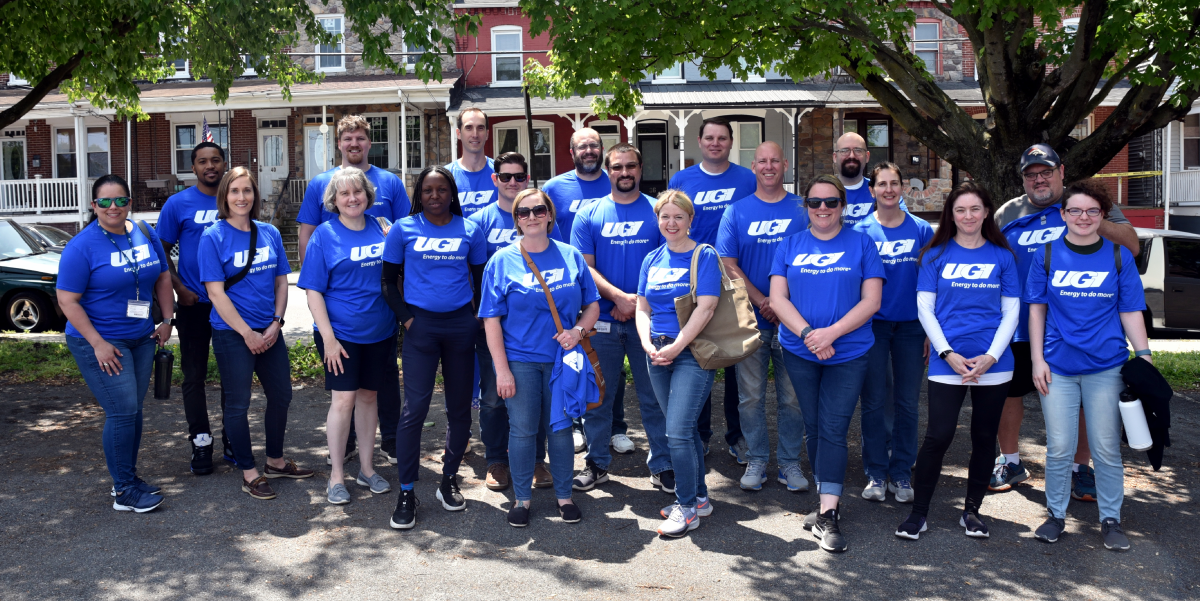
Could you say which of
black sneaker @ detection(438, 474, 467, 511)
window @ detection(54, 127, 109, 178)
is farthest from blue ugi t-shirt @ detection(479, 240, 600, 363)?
window @ detection(54, 127, 109, 178)

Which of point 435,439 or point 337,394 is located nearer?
point 337,394

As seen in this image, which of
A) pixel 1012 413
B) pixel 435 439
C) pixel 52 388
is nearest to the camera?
pixel 1012 413

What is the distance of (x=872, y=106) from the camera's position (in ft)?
76.9

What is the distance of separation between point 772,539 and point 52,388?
23.7 ft

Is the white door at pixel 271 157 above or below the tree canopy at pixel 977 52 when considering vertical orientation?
above

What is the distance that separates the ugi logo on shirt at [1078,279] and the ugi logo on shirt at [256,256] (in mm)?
4404

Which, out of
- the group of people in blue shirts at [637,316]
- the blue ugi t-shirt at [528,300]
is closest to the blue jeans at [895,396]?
the group of people in blue shirts at [637,316]

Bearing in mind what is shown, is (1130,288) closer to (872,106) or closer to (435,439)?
(435,439)

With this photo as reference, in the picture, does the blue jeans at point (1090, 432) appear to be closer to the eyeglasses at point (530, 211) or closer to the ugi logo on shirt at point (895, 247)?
the ugi logo on shirt at point (895, 247)

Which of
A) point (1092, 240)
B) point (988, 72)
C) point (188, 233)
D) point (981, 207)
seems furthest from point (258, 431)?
point (988, 72)

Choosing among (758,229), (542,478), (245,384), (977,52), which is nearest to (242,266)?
(245,384)

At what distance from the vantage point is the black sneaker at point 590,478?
5.27 m

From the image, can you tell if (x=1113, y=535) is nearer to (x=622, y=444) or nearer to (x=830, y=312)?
(x=830, y=312)

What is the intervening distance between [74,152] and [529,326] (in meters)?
26.6
